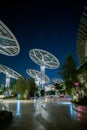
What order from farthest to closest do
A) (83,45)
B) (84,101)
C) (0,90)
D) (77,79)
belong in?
1. (0,90)
2. (83,45)
3. (77,79)
4. (84,101)

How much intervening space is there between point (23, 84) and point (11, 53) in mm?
13304

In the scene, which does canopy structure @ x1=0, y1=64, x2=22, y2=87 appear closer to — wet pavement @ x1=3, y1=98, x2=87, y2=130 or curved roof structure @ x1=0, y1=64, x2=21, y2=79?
curved roof structure @ x1=0, y1=64, x2=21, y2=79

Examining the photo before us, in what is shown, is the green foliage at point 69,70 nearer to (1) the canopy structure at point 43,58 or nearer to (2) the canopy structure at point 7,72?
(1) the canopy structure at point 43,58

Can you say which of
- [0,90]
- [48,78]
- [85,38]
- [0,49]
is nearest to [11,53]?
[0,49]

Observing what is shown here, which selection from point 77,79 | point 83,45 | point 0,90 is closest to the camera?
point 77,79

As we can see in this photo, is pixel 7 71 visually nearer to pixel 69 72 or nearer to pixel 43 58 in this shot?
pixel 43 58

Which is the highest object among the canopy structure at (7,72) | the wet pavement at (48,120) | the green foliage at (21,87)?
the canopy structure at (7,72)

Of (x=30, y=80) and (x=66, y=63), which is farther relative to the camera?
(x=30, y=80)

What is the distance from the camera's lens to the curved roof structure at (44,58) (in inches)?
4179

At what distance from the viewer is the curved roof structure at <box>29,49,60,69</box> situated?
10614cm

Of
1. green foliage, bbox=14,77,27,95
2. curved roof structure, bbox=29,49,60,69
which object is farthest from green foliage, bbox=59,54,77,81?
curved roof structure, bbox=29,49,60,69

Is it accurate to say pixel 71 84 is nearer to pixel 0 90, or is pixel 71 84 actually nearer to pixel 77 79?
pixel 77 79

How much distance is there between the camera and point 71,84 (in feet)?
208

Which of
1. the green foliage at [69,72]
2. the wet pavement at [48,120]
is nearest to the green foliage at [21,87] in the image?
the green foliage at [69,72]
